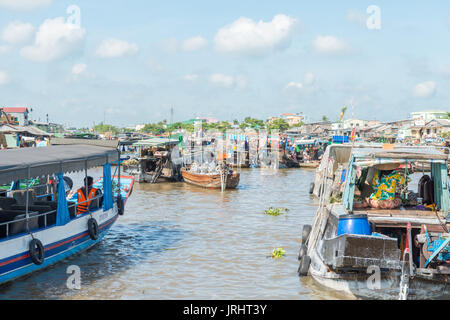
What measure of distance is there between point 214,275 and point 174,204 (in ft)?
32.9

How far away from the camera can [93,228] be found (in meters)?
11.0

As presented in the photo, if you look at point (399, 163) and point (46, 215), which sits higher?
point (399, 163)

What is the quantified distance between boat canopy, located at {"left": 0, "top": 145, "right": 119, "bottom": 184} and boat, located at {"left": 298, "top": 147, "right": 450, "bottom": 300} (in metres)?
5.05

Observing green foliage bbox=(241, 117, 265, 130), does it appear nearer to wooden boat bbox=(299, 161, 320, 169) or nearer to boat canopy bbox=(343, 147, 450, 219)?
wooden boat bbox=(299, 161, 320, 169)

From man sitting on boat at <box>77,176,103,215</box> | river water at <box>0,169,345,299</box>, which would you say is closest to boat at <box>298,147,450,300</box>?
river water at <box>0,169,345,299</box>

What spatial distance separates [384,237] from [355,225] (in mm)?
651

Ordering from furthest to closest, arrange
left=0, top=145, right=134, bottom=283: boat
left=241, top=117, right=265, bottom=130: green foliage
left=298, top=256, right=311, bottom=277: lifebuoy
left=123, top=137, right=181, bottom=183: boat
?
left=241, top=117, right=265, bottom=130: green foliage
left=123, top=137, right=181, bottom=183: boat
left=298, top=256, right=311, bottom=277: lifebuoy
left=0, top=145, right=134, bottom=283: boat

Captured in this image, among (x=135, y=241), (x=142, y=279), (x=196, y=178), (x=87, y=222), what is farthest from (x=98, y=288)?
(x=196, y=178)

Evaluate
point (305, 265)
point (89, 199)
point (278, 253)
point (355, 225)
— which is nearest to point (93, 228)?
point (89, 199)

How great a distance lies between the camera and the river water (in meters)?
9.21

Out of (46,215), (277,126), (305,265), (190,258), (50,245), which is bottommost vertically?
(190,258)

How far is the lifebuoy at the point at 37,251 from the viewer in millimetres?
8695

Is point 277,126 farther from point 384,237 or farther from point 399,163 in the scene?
point 384,237

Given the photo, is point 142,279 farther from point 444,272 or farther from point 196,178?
point 196,178
